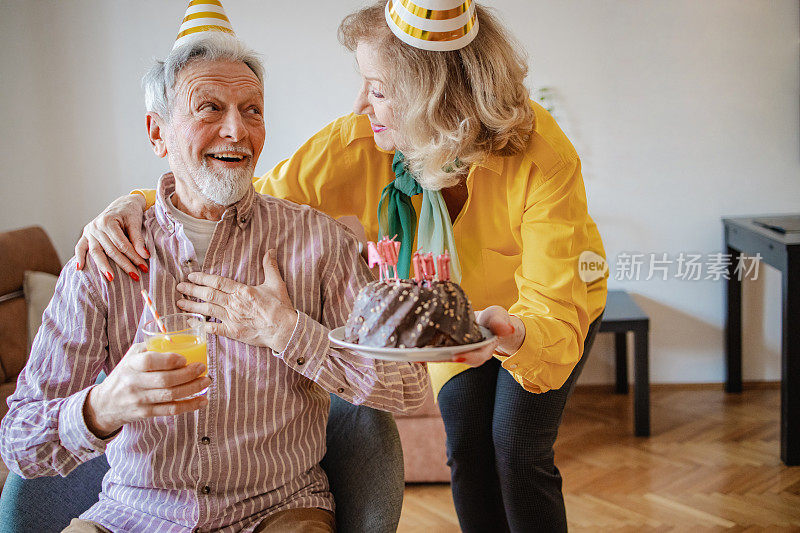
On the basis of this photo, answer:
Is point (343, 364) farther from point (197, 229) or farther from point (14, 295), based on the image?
point (14, 295)

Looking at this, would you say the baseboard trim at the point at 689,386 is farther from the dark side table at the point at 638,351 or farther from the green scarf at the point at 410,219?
the green scarf at the point at 410,219

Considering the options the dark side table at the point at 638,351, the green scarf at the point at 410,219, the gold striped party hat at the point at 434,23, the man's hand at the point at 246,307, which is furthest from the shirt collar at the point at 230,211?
the dark side table at the point at 638,351

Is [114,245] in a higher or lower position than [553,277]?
higher

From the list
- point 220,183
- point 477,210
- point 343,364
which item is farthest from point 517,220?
point 220,183

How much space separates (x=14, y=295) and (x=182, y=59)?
207 centimetres

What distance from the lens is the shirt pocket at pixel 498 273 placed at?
177 centimetres

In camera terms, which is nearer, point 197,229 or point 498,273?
point 197,229

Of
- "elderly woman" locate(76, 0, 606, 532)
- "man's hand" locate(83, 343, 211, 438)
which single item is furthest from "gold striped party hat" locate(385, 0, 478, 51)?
"man's hand" locate(83, 343, 211, 438)

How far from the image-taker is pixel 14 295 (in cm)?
314

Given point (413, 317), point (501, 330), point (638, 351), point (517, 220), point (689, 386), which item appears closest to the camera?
point (413, 317)

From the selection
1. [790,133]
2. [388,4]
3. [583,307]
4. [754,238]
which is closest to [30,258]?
[388,4]

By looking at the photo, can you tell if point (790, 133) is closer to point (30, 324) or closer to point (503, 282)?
point (503, 282)

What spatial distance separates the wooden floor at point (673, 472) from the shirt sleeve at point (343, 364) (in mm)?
1456

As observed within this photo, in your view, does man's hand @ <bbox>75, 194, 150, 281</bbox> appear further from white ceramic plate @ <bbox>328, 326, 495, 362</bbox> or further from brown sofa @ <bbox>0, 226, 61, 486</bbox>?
brown sofa @ <bbox>0, 226, 61, 486</bbox>
